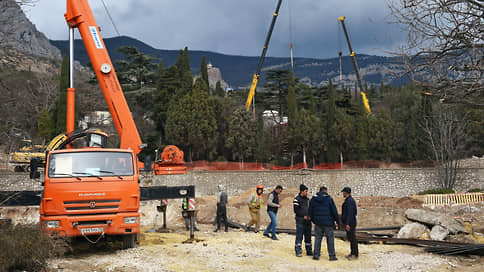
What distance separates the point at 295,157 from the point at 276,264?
3953 centimetres

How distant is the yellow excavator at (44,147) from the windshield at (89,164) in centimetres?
133

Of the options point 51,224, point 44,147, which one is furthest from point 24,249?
point 44,147

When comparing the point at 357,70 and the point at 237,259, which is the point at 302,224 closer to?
the point at 237,259

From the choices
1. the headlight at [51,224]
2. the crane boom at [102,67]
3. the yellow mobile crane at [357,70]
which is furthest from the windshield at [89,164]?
the yellow mobile crane at [357,70]

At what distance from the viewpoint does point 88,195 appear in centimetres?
873

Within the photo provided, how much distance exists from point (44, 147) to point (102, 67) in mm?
17458

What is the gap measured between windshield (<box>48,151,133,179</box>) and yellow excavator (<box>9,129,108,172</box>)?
133cm

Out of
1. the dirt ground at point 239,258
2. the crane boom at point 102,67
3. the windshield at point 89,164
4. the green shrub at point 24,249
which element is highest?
the crane boom at point 102,67

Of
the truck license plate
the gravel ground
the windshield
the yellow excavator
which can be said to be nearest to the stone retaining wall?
the yellow excavator

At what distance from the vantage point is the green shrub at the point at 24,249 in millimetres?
6742

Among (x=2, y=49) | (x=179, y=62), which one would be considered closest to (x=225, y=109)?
(x=179, y=62)

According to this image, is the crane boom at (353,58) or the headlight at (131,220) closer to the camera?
the headlight at (131,220)

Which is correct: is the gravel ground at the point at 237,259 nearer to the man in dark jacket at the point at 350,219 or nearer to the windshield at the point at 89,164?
the man in dark jacket at the point at 350,219

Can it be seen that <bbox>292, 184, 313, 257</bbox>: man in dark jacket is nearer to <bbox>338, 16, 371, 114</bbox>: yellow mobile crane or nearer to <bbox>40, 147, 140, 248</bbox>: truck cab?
<bbox>40, 147, 140, 248</bbox>: truck cab
